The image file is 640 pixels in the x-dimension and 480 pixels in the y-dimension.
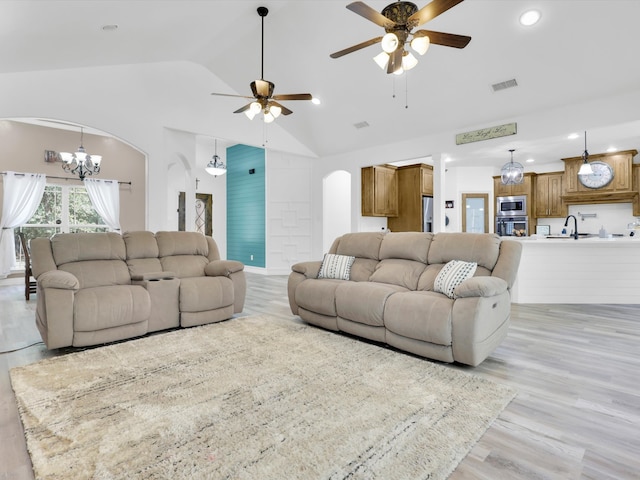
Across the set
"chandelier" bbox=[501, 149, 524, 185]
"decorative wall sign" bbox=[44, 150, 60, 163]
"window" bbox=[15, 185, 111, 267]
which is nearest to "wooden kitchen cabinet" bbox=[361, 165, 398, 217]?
→ "chandelier" bbox=[501, 149, 524, 185]

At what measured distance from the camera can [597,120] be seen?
466 cm

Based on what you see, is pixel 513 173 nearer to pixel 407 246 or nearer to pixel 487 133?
pixel 487 133

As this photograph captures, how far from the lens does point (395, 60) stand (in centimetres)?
317

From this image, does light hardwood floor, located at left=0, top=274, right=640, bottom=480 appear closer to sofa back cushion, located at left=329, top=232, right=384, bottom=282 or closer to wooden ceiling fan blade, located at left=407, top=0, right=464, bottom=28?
sofa back cushion, located at left=329, top=232, right=384, bottom=282

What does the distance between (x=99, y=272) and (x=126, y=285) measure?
0.41 meters

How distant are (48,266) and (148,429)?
2.52 meters

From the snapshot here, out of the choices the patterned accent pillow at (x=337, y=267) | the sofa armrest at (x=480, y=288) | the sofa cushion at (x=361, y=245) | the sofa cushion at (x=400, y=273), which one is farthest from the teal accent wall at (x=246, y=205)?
the sofa armrest at (x=480, y=288)

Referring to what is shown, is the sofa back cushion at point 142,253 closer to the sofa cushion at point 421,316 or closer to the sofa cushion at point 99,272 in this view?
the sofa cushion at point 99,272

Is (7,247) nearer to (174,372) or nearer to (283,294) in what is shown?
(283,294)

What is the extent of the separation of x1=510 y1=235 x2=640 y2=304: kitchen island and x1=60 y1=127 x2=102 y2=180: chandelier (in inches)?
298

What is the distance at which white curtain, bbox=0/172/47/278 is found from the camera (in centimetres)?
664

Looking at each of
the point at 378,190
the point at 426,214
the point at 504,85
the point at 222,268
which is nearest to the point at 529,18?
the point at 504,85

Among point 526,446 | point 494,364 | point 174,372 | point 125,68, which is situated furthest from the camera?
point 125,68

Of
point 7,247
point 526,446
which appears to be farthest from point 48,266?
point 7,247
